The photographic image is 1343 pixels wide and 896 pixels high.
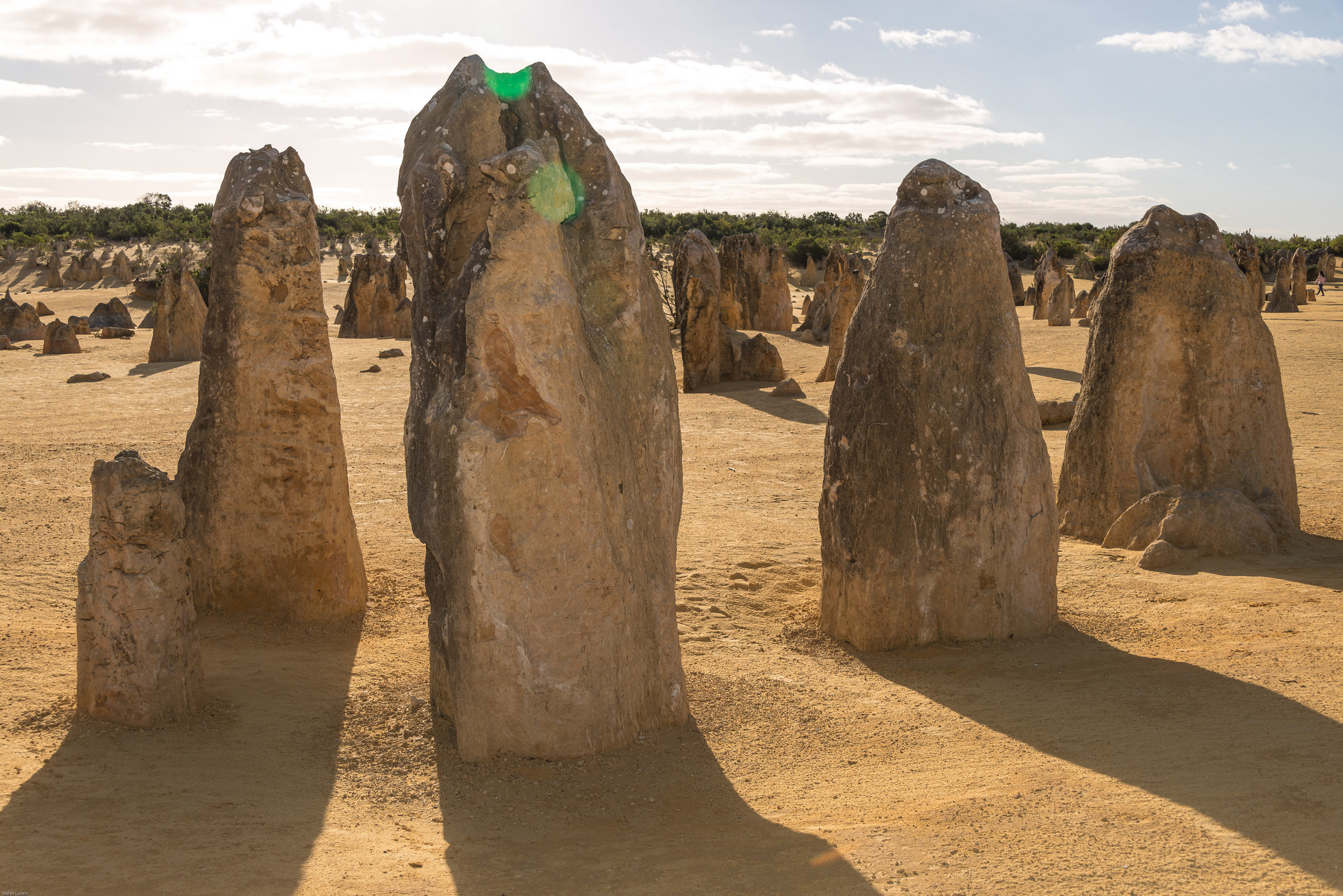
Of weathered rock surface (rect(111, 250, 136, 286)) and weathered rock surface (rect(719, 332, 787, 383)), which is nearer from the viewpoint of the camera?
weathered rock surface (rect(719, 332, 787, 383))

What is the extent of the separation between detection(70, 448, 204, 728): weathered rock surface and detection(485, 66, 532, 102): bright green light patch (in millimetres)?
2253

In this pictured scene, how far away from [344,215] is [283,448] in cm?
5706

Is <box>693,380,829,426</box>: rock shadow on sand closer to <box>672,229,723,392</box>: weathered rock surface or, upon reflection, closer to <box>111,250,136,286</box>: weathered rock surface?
<box>672,229,723,392</box>: weathered rock surface

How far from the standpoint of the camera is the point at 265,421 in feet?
19.5

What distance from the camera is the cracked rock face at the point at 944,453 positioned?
563 cm

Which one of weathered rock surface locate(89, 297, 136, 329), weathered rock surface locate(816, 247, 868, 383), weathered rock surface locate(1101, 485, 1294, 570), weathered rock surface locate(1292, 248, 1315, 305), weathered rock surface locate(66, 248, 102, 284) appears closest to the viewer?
weathered rock surface locate(1101, 485, 1294, 570)

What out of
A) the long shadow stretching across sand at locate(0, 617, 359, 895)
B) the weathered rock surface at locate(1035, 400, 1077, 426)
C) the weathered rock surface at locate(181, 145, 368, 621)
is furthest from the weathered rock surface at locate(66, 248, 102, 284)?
the long shadow stretching across sand at locate(0, 617, 359, 895)

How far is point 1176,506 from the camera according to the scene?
720 centimetres

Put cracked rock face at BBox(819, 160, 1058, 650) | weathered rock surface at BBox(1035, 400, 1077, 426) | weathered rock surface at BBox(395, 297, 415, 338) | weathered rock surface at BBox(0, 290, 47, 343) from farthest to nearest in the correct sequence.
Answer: weathered rock surface at BBox(395, 297, 415, 338) < weathered rock surface at BBox(0, 290, 47, 343) < weathered rock surface at BBox(1035, 400, 1077, 426) < cracked rock face at BBox(819, 160, 1058, 650)

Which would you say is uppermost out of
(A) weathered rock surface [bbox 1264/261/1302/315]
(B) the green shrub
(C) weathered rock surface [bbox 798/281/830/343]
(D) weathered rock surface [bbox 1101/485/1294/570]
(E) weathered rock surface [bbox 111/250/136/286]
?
(B) the green shrub

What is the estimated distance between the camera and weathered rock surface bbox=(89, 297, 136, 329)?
2378cm

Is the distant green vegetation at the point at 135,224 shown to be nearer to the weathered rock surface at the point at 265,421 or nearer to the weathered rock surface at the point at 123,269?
the weathered rock surface at the point at 123,269

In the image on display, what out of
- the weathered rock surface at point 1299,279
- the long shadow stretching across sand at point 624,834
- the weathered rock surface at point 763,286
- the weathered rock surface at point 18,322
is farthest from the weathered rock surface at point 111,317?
the weathered rock surface at point 1299,279

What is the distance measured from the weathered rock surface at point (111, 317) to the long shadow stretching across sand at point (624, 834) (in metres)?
22.9
